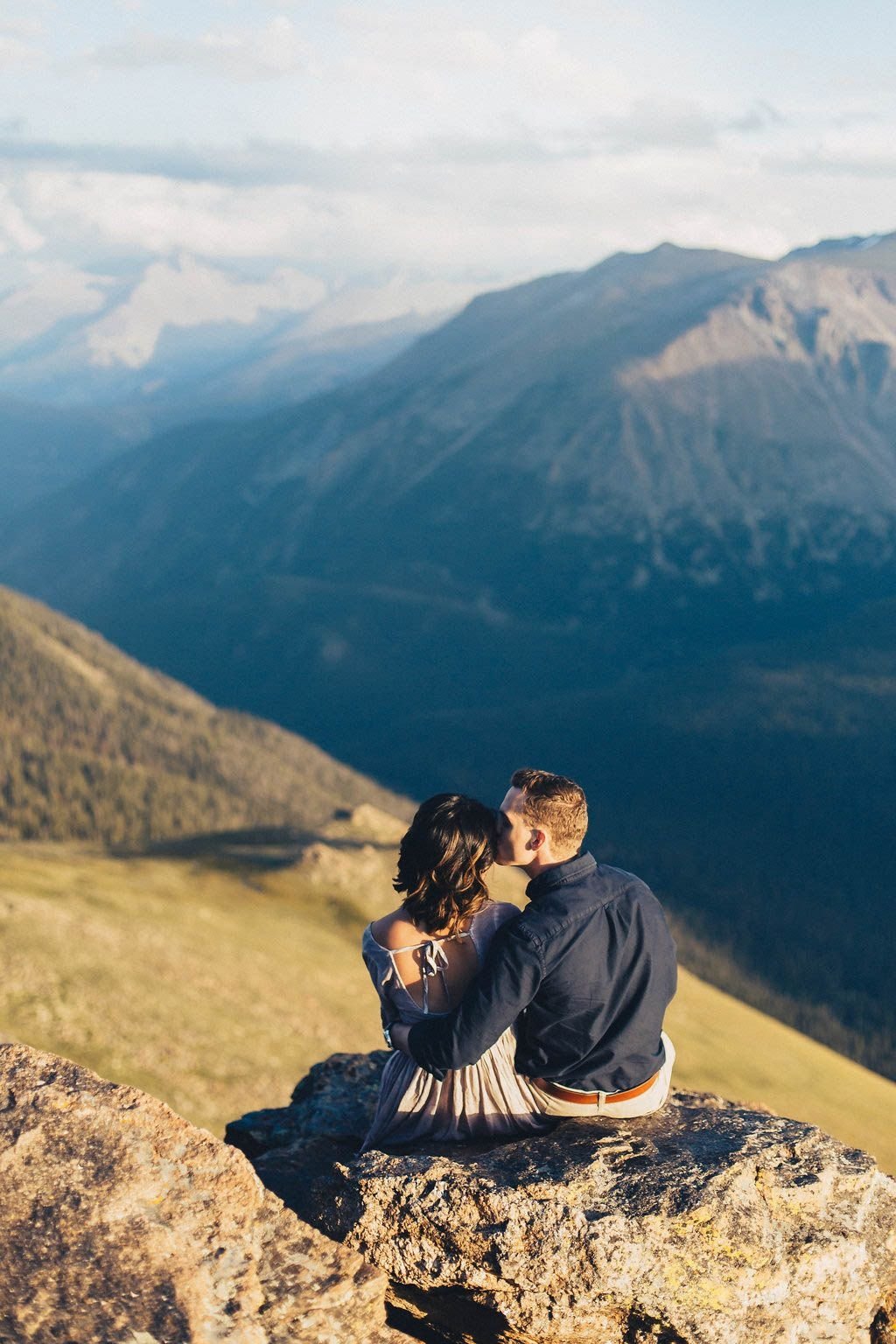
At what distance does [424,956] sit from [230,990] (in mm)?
78069

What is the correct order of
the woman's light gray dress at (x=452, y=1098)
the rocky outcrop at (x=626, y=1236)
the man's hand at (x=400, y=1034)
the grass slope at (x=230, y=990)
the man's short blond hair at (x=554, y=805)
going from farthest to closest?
1. the grass slope at (x=230, y=990)
2. the woman's light gray dress at (x=452, y=1098)
3. the man's hand at (x=400, y=1034)
4. the man's short blond hair at (x=554, y=805)
5. the rocky outcrop at (x=626, y=1236)

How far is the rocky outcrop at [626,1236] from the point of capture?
1261 cm

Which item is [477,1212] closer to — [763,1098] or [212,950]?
[212,950]

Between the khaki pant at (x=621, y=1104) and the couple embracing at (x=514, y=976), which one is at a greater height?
the couple embracing at (x=514, y=976)

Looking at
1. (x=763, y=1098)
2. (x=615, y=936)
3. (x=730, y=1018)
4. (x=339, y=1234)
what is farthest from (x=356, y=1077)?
(x=730, y=1018)

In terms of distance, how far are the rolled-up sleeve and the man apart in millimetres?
11

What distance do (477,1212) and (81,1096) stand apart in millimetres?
5418

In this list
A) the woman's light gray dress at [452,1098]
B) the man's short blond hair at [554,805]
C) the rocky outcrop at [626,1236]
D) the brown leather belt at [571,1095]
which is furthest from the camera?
the brown leather belt at [571,1095]

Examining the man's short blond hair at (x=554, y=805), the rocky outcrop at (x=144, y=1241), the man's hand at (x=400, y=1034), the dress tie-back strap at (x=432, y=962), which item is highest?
the man's short blond hair at (x=554, y=805)

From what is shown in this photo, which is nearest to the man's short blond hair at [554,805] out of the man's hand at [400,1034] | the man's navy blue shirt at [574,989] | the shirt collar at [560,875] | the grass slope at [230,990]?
the shirt collar at [560,875]

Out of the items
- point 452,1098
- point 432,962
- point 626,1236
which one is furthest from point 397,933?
point 626,1236

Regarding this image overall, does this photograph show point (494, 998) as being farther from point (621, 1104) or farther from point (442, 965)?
point (621, 1104)

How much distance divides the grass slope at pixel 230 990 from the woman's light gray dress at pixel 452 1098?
173 feet

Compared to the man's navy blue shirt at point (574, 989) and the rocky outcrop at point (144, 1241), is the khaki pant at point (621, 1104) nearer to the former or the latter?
the man's navy blue shirt at point (574, 989)
